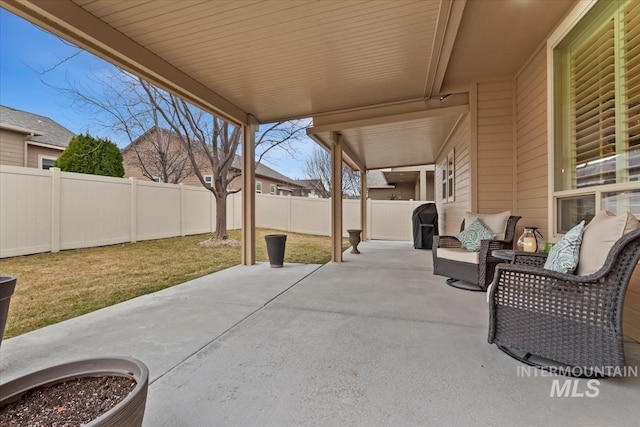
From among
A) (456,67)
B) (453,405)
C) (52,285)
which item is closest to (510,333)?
(453,405)

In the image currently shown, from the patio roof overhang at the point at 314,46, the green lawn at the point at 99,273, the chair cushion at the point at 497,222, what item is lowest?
the green lawn at the point at 99,273

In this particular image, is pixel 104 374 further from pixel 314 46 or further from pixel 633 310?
pixel 633 310

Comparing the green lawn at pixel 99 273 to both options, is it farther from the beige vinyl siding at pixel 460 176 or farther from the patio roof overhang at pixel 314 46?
the beige vinyl siding at pixel 460 176

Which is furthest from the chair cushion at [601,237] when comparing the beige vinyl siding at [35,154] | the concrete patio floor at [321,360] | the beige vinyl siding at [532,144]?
the beige vinyl siding at [35,154]

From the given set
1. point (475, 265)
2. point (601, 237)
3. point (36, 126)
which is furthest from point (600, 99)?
point (36, 126)

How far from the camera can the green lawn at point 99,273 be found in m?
3.29

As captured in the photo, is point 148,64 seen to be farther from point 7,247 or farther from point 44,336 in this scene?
point 7,247

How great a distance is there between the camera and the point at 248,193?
557 cm

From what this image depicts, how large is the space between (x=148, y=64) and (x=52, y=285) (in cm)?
349

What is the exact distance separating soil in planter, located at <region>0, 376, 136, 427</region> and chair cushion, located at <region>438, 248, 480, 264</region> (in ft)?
12.0

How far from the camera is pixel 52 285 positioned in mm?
4180

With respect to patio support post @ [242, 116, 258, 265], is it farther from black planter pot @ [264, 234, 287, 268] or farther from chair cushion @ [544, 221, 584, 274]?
chair cushion @ [544, 221, 584, 274]

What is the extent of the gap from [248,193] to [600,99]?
4979mm

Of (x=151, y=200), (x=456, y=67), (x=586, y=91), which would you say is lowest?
(x=151, y=200)
